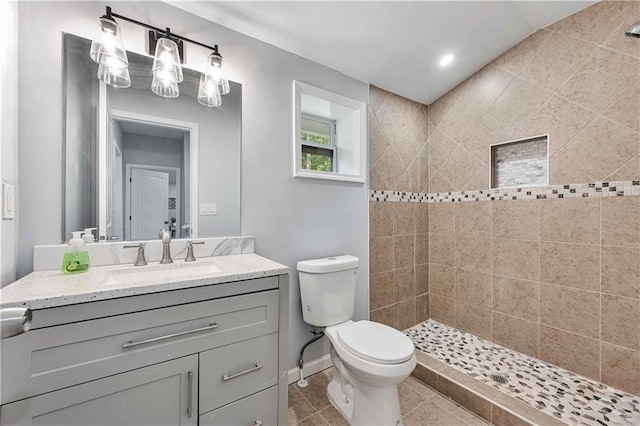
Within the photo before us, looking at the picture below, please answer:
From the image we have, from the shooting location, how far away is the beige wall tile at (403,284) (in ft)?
7.80

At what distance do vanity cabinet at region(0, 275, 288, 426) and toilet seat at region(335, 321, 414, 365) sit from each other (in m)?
0.40

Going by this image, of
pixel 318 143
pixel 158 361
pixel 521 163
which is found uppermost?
pixel 318 143

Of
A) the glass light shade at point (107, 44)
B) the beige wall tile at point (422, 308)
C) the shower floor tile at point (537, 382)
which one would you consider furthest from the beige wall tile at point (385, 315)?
the glass light shade at point (107, 44)

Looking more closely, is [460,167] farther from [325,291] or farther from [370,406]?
[370,406]

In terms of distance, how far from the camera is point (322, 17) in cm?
159

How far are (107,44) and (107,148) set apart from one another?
45 cm

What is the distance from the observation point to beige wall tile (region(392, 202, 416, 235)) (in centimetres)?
238

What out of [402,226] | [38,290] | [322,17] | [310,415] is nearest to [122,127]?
[38,290]

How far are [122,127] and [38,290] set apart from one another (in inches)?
33.0

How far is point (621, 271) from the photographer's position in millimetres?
1613

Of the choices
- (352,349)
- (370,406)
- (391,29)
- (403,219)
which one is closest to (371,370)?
(352,349)

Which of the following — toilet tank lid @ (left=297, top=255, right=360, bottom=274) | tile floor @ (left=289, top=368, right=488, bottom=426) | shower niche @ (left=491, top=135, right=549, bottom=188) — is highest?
shower niche @ (left=491, top=135, right=549, bottom=188)

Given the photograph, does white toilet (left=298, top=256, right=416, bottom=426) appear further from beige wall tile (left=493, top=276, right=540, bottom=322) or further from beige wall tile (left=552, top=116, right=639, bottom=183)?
beige wall tile (left=552, top=116, right=639, bottom=183)

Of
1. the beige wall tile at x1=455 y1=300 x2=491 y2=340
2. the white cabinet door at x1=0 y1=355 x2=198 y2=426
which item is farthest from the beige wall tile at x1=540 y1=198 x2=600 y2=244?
the white cabinet door at x1=0 y1=355 x2=198 y2=426
